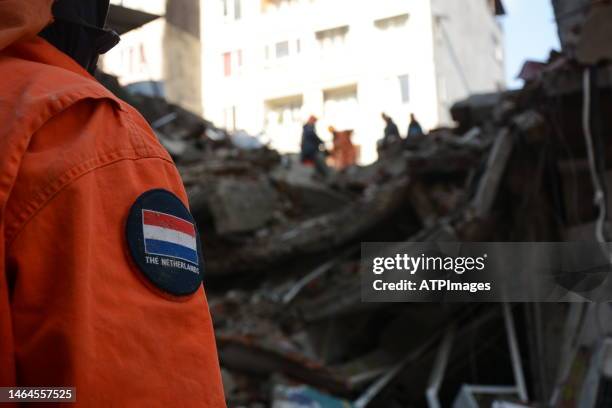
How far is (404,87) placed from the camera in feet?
46.5

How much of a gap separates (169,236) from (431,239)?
4290 mm

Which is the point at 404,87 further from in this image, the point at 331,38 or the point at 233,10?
the point at 233,10

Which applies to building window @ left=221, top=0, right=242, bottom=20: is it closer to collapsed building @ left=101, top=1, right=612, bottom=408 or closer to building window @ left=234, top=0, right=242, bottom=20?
building window @ left=234, top=0, right=242, bottom=20

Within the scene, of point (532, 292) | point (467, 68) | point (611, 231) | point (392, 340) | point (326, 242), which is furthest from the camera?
point (467, 68)

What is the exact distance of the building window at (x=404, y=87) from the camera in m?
13.2

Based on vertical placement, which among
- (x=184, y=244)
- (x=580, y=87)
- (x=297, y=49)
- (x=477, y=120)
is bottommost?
A: (x=184, y=244)

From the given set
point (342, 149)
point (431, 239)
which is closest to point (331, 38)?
point (342, 149)

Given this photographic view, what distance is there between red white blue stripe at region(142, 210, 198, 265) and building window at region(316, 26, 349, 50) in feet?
37.9

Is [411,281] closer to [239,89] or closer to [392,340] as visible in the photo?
[392,340]

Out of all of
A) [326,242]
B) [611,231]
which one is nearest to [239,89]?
[326,242]

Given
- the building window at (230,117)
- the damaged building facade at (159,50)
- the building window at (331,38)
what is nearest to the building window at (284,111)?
the building window at (230,117)

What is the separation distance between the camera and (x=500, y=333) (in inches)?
268

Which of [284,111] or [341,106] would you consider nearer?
[284,111]

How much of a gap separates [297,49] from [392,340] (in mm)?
9797
